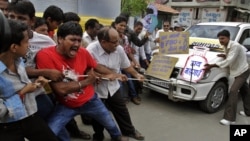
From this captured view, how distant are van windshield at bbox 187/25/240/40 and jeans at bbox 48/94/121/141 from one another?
345 centimetres

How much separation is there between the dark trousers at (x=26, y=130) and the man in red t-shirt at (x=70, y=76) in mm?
404

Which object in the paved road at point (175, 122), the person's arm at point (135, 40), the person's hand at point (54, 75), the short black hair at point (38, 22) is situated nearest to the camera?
the person's hand at point (54, 75)

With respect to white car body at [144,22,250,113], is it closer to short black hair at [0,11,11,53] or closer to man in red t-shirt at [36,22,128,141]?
man in red t-shirt at [36,22,128,141]

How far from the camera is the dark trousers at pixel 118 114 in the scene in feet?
11.0

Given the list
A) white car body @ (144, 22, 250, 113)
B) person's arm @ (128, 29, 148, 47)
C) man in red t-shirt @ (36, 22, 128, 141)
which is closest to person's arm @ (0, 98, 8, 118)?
man in red t-shirt @ (36, 22, 128, 141)

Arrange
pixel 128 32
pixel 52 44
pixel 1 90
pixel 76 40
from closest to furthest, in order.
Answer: pixel 1 90 → pixel 76 40 → pixel 52 44 → pixel 128 32

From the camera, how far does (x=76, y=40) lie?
8.09 feet

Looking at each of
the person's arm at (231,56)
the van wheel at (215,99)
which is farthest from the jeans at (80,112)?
the person's arm at (231,56)

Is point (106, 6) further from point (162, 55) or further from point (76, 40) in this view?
point (76, 40)

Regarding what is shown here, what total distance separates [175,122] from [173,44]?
159 centimetres

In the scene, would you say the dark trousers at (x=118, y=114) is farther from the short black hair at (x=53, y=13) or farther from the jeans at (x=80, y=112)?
the short black hair at (x=53, y=13)

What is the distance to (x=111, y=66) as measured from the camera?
3.28 meters

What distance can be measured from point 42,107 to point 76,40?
732mm

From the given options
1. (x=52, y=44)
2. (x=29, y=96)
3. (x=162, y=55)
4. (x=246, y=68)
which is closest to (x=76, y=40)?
(x=52, y=44)
